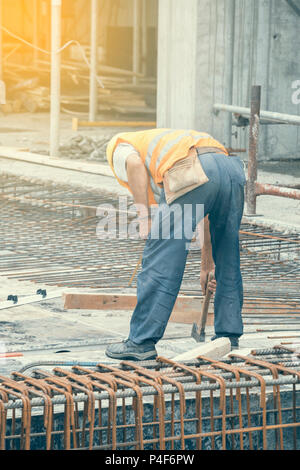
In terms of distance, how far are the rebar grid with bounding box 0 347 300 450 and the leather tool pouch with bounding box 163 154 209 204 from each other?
94cm

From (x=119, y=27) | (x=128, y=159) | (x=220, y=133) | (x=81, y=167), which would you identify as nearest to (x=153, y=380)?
(x=128, y=159)

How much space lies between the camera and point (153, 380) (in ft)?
13.5

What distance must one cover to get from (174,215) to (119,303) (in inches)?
54.0

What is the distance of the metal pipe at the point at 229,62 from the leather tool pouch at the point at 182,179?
8.72 metres

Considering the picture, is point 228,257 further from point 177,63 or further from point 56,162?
point 177,63

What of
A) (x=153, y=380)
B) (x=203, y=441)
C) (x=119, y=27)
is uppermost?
(x=119, y=27)

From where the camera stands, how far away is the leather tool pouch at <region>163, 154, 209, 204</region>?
507cm

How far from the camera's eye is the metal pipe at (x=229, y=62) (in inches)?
538

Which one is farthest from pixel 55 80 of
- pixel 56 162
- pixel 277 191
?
pixel 277 191

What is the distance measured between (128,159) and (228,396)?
144 centimetres

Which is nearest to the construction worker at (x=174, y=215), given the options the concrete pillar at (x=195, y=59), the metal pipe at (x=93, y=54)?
Result: the concrete pillar at (x=195, y=59)

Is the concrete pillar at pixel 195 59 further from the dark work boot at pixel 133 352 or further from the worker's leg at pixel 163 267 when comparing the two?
the dark work boot at pixel 133 352
